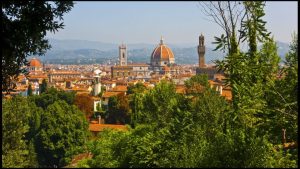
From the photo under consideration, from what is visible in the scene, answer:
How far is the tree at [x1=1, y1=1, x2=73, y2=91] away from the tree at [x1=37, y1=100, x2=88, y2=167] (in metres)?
19.9

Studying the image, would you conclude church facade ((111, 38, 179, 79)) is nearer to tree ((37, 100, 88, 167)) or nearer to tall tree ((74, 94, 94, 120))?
tall tree ((74, 94, 94, 120))

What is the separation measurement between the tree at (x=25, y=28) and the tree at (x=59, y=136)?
19.9 m

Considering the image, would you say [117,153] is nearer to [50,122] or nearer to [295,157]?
[295,157]

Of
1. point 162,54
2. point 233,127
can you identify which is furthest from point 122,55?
point 233,127

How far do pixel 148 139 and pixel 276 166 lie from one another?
4.77 metres

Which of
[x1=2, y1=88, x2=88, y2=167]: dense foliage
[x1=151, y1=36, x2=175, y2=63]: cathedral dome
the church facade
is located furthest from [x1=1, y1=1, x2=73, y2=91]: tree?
[x1=151, y1=36, x2=175, y2=63]: cathedral dome

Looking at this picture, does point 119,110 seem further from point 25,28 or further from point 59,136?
point 25,28

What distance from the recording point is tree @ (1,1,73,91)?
7301 millimetres

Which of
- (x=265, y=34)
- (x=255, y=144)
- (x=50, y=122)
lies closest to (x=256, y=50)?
(x=265, y=34)

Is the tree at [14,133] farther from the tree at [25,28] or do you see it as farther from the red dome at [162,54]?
the red dome at [162,54]

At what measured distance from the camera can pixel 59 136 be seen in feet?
93.4

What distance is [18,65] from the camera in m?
8.55

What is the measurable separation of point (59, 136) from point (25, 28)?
21.8 m

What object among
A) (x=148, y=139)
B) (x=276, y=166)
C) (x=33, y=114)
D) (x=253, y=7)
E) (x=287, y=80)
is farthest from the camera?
(x=33, y=114)
